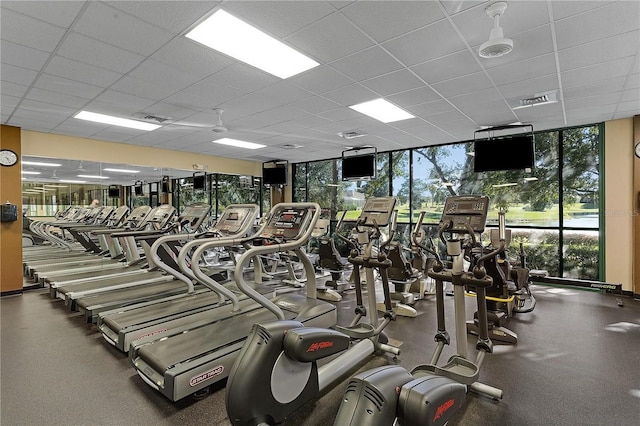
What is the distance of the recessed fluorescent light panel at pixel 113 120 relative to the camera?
5.04 meters

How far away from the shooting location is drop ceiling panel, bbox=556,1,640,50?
8.04 ft

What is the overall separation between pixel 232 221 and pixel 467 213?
8.81 ft

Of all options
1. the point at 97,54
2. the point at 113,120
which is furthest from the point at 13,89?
the point at 97,54

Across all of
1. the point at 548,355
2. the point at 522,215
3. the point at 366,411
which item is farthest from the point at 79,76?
the point at 522,215

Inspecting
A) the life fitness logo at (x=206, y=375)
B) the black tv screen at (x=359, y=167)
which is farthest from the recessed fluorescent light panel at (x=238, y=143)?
the life fitness logo at (x=206, y=375)

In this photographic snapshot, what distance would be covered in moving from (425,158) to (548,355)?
5187 millimetres

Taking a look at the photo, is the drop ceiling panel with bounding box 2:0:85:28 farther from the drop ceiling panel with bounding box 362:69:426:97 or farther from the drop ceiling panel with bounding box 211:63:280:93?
the drop ceiling panel with bounding box 362:69:426:97

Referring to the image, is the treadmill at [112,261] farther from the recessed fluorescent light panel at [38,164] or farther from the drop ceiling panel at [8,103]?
the drop ceiling panel at [8,103]

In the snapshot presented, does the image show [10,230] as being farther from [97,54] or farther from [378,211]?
[378,211]

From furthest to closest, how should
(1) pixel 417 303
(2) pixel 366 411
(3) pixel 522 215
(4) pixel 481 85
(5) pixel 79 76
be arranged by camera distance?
(3) pixel 522 215
(1) pixel 417 303
(4) pixel 481 85
(5) pixel 79 76
(2) pixel 366 411

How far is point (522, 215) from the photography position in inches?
257

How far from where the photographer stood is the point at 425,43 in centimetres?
295

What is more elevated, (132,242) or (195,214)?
(195,214)

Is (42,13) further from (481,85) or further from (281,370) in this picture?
(481,85)
